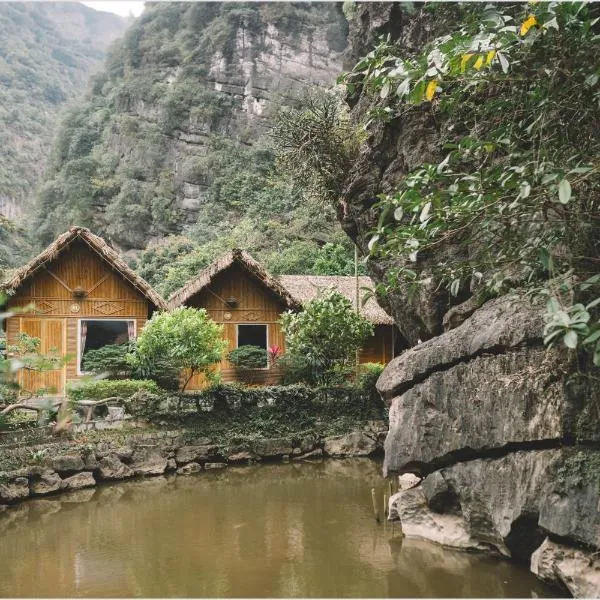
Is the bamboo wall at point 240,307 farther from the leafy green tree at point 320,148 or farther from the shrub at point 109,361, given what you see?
the leafy green tree at point 320,148

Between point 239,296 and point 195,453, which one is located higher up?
point 239,296

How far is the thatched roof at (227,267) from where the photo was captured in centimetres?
1532

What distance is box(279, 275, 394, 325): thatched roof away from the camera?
669 inches

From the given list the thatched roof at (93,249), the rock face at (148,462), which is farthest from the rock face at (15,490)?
the thatched roof at (93,249)

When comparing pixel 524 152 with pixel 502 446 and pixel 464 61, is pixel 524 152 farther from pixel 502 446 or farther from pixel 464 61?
pixel 502 446

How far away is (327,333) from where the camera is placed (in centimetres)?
1330

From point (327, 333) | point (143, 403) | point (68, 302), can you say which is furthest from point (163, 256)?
point (143, 403)

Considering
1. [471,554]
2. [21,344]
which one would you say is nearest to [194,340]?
[21,344]

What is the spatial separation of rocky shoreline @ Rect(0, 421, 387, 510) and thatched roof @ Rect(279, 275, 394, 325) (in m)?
4.48

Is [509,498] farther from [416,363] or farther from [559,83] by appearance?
[559,83]

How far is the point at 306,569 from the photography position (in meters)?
5.96

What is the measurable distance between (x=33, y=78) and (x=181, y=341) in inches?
1774

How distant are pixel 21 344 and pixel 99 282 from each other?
10.8 feet

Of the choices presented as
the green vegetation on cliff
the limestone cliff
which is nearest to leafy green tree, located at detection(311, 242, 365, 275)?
the limestone cliff
